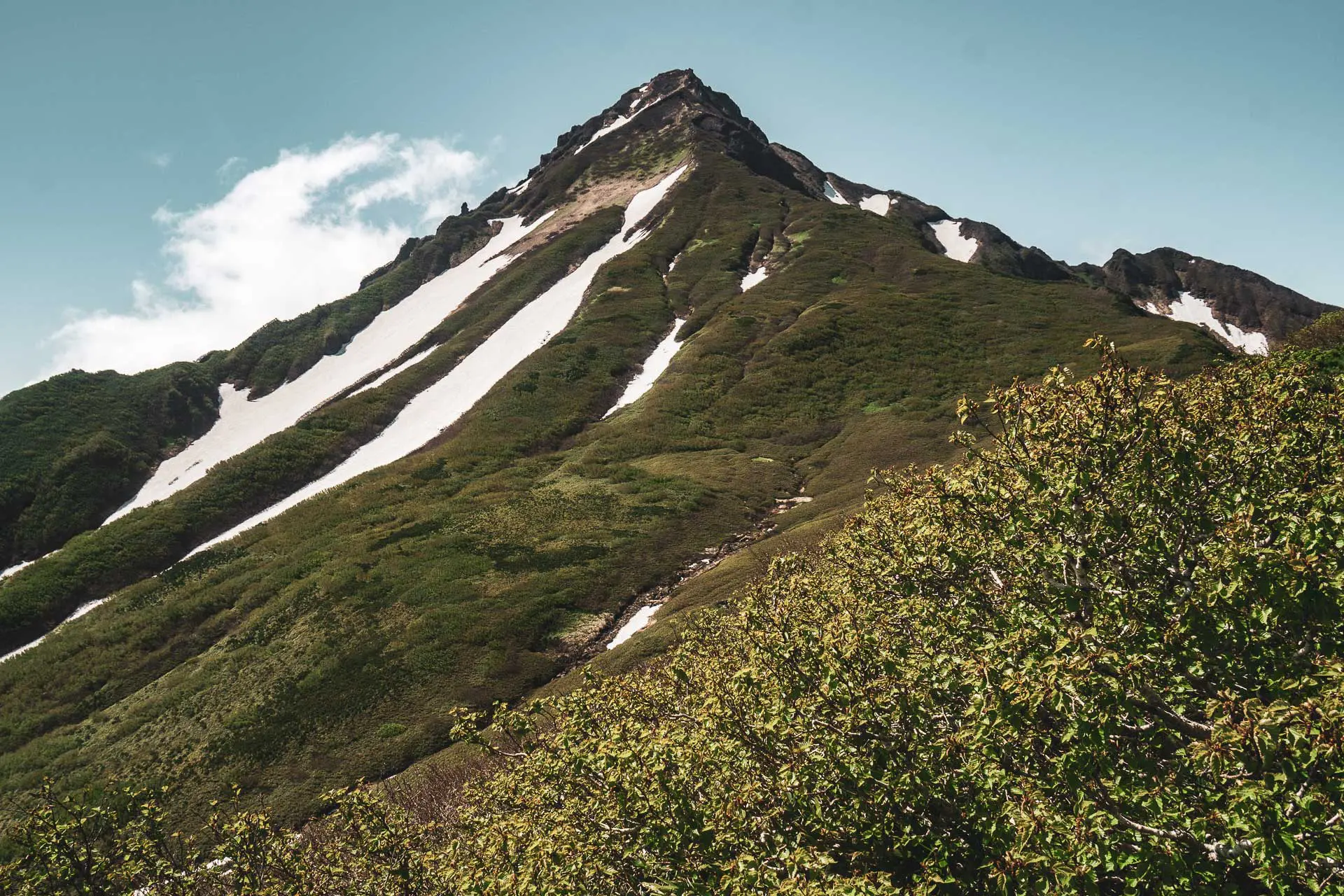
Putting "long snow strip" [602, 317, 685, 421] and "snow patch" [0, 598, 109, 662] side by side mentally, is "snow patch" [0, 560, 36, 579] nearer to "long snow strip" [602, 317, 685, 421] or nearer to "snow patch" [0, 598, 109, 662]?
"snow patch" [0, 598, 109, 662]

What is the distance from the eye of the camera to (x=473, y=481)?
77.8 m

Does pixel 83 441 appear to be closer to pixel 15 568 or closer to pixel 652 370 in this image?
pixel 15 568

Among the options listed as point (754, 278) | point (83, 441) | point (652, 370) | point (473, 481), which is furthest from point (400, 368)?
point (754, 278)

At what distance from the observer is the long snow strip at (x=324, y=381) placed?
113625 millimetres

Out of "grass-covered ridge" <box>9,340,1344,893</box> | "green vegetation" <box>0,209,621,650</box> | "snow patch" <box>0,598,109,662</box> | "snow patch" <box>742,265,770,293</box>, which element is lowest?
"grass-covered ridge" <box>9,340,1344,893</box>

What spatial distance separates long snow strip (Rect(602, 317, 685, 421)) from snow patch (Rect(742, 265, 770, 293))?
1490 centimetres

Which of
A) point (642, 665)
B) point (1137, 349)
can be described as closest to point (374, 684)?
point (642, 665)

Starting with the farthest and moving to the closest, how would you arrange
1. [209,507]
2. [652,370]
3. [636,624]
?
[652,370], [209,507], [636,624]

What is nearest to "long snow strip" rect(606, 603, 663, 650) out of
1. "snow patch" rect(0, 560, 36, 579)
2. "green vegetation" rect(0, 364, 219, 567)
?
"snow patch" rect(0, 560, 36, 579)

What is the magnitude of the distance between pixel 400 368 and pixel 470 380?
2621 centimetres

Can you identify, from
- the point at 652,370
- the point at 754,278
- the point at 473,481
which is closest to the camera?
the point at 473,481

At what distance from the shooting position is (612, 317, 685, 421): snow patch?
9712 centimetres

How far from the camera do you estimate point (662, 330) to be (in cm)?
11575

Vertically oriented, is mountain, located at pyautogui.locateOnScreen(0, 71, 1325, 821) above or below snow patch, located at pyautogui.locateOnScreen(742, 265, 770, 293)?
below
